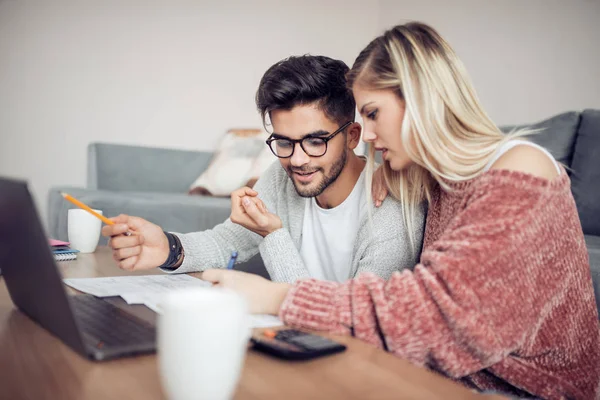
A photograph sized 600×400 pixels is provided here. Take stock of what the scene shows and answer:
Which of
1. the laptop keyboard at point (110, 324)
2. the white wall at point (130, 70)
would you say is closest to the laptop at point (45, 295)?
the laptop keyboard at point (110, 324)

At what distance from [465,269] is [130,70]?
125 inches

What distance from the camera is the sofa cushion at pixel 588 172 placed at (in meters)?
1.87

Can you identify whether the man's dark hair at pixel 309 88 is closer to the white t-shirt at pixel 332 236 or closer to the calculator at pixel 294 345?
the white t-shirt at pixel 332 236

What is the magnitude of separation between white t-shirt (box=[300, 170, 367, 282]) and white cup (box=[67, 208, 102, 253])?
21.2 inches

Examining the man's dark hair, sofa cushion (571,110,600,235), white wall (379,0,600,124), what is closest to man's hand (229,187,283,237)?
the man's dark hair

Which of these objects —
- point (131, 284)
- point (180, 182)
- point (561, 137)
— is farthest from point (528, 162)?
point (180, 182)

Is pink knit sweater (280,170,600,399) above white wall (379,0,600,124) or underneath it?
underneath

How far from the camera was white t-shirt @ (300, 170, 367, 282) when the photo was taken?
1407 millimetres

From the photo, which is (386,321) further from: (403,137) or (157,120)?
(157,120)

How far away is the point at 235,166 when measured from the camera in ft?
9.68

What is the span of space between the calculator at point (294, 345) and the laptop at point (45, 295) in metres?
0.12

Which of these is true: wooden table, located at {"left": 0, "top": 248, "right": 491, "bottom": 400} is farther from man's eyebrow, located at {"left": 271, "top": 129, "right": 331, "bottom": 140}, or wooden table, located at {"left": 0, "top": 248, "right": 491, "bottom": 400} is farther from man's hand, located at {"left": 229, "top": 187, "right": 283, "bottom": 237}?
man's eyebrow, located at {"left": 271, "top": 129, "right": 331, "bottom": 140}

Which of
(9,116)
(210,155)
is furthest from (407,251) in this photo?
(9,116)

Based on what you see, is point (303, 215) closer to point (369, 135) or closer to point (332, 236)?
point (332, 236)
